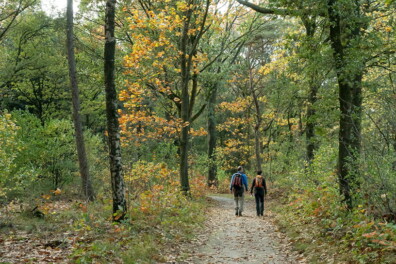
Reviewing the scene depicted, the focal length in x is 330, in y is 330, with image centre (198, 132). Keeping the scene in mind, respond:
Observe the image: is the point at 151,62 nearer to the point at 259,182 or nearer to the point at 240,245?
the point at 259,182

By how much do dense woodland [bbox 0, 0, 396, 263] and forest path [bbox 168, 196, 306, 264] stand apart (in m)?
0.81

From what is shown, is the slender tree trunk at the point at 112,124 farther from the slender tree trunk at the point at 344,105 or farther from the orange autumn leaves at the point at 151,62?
the slender tree trunk at the point at 344,105

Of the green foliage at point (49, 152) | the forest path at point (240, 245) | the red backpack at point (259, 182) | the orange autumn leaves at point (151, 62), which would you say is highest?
the orange autumn leaves at point (151, 62)

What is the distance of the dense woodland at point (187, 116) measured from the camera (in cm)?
756

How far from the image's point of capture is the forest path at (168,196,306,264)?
24.2ft

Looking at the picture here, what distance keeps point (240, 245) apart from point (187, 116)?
790 cm

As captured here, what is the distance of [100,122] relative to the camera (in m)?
34.3

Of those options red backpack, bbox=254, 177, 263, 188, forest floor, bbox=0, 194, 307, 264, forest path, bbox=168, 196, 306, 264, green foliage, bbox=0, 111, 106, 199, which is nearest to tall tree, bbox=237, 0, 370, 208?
forest path, bbox=168, 196, 306, 264

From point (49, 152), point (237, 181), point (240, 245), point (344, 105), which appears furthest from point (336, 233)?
point (49, 152)

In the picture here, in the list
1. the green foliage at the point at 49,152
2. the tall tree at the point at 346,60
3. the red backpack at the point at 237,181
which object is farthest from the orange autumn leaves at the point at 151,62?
the tall tree at the point at 346,60

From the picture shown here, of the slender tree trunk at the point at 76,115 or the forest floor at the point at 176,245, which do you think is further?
the slender tree trunk at the point at 76,115

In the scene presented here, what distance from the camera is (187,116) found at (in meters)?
15.5

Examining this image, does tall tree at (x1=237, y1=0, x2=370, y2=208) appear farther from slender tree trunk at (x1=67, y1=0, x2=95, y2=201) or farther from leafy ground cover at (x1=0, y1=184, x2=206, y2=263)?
slender tree trunk at (x1=67, y1=0, x2=95, y2=201)

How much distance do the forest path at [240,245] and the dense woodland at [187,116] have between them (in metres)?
0.81
